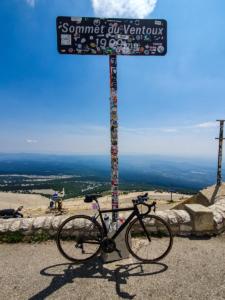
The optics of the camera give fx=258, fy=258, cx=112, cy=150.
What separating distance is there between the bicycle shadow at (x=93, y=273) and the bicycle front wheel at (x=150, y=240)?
27cm

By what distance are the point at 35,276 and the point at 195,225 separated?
4.42 meters

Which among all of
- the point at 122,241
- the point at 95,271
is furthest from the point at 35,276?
the point at 122,241

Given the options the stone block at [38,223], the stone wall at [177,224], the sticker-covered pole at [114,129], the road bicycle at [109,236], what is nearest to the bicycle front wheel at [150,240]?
the road bicycle at [109,236]

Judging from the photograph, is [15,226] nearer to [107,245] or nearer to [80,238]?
[80,238]

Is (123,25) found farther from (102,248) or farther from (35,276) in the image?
(35,276)

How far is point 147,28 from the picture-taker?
6336 mm

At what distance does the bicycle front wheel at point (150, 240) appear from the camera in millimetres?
5938

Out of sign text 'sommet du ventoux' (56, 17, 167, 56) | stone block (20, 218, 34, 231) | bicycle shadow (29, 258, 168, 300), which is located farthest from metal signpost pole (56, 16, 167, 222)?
stone block (20, 218, 34, 231)

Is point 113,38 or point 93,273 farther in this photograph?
point 113,38

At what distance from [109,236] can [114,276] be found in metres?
0.90

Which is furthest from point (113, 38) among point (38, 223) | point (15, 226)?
point (15, 226)

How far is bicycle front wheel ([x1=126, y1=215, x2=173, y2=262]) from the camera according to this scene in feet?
19.5

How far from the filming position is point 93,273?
5.41 meters

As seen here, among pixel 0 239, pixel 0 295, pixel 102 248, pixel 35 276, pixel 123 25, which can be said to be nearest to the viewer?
pixel 0 295
